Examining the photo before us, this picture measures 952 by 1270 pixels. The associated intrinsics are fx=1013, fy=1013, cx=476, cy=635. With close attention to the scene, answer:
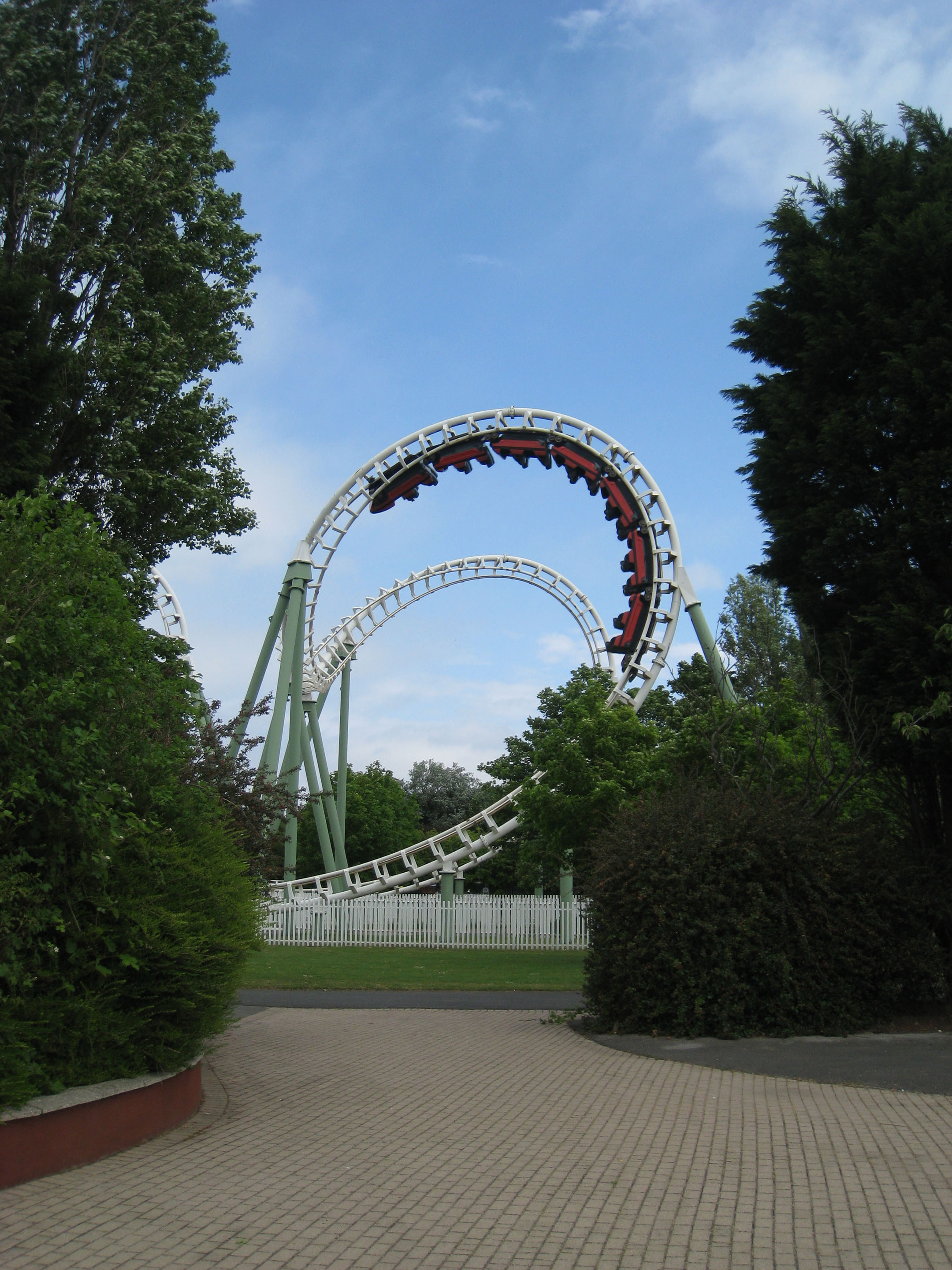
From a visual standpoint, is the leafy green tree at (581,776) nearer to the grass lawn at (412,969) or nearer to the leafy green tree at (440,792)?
the grass lawn at (412,969)

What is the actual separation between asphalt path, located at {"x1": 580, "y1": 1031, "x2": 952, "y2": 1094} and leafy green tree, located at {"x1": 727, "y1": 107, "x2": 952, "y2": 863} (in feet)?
7.95

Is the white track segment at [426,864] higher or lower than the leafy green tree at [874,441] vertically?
lower

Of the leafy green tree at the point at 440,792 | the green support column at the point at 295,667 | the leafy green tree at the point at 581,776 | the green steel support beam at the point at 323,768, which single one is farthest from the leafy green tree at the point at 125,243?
the leafy green tree at the point at 440,792

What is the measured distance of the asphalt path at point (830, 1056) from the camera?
27.3ft

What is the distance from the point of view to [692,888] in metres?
10.7

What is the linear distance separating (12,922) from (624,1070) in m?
5.74

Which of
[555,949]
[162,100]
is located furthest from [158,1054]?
[555,949]

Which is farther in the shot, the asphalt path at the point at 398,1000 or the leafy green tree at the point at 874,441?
A: the asphalt path at the point at 398,1000

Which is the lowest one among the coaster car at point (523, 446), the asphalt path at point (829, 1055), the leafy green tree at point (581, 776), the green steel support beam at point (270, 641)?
the asphalt path at point (829, 1055)

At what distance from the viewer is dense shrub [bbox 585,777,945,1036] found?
1048cm

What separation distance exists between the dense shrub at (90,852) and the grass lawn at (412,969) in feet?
24.9

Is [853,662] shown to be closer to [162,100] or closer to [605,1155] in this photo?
[605,1155]

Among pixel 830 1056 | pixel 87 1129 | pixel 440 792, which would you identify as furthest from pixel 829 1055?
pixel 440 792

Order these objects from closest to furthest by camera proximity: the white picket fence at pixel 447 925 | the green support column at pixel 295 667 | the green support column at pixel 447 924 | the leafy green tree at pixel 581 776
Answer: the leafy green tree at pixel 581 776 < the white picket fence at pixel 447 925 < the green support column at pixel 447 924 < the green support column at pixel 295 667
